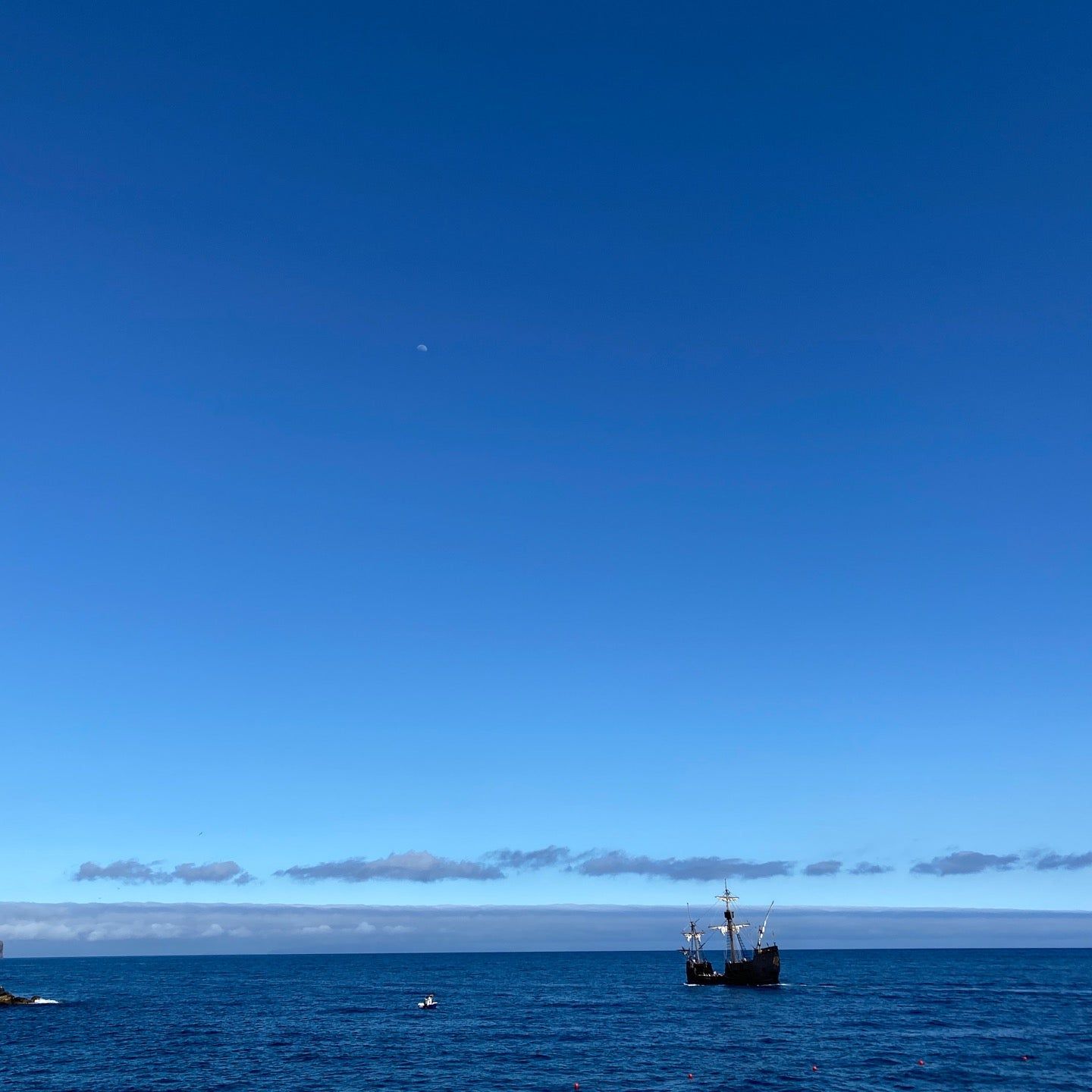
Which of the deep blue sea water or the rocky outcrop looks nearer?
the deep blue sea water

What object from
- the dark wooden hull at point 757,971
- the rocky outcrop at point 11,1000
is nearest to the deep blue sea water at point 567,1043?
the dark wooden hull at point 757,971

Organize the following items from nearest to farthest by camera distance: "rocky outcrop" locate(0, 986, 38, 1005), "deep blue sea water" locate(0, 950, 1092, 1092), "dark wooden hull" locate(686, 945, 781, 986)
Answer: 1. "deep blue sea water" locate(0, 950, 1092, 1092)
2. "rocky outcrop" locate(0, 986, 38, 1005)
3. "dark wooden hull" locate(686, 945, 781, 986)

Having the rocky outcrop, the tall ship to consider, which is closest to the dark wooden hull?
the tall ship

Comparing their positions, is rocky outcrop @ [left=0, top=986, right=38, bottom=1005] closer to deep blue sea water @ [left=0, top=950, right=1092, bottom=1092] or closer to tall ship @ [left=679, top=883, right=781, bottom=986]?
deep blue sea water @ [left=0, top=950, right=1092, bottom=1092]

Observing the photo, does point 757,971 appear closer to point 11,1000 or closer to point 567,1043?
point 567,1043

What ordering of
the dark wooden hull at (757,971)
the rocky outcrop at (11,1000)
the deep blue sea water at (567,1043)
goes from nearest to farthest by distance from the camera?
the deep blue sea water at (567,1043), the rocky outcrop at (11,1000), the dark wooden hull at (757,971)

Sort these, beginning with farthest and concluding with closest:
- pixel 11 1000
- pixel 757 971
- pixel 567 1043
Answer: pixel 757 971 → pixel 11 1000 → pixel 567 1043

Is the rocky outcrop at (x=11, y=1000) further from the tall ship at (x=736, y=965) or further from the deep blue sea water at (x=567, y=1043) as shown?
the tall ship at (x=736, y=965)

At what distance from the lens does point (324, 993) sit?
192 metres

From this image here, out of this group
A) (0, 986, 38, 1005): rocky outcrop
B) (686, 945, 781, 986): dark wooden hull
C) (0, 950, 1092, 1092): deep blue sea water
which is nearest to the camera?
(0, 950, 1092, 1092): deep blue sea water

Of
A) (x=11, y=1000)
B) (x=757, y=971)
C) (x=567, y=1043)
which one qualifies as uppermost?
(x=757, y=971)

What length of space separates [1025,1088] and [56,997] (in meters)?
187

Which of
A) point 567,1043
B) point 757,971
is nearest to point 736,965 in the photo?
point 757,971

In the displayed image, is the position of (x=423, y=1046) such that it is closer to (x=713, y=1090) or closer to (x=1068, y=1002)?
(x=713, y=1090)
